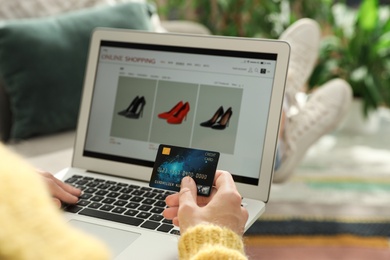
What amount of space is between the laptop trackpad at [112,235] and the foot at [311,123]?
0.86 metres

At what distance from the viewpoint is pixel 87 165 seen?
1029 millimetres

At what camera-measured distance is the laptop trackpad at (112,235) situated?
2.40 ft

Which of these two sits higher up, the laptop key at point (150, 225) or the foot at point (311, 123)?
the foot at point (311, 123)

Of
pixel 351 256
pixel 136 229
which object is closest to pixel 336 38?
pixel 351 256

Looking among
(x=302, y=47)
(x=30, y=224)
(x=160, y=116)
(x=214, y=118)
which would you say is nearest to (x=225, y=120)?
(x=214, y=118)

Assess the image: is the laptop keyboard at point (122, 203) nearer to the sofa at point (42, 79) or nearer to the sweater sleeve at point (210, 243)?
the sweater sleeve at point (210, 243)

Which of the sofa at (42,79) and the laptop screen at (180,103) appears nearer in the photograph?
the laptop screen at (180,103)

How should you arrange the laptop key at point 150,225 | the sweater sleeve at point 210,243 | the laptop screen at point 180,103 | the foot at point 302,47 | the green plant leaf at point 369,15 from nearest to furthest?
the sweater sleeve at point 210,243 → the laptop key at point 150,225 → the laptop screen at point 180,103 → the foot at point 302,47 → the green plant leaf at point 369,15

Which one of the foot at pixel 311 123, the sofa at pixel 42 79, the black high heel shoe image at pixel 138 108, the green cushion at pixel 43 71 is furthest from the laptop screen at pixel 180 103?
the foot at pixel 311 123

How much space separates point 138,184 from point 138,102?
0.16 metres

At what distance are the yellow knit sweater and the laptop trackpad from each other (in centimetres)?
38

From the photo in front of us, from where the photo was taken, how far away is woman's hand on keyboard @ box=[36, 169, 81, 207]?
832 millimetres

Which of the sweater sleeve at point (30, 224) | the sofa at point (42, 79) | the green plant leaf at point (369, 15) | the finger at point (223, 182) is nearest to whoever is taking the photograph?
the sweater sleeve at point (30, 224)

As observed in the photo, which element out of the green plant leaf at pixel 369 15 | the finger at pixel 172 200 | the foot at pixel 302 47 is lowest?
A: the finger at pixel 172 200
